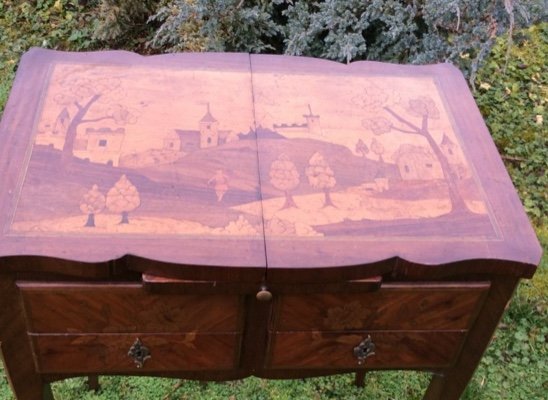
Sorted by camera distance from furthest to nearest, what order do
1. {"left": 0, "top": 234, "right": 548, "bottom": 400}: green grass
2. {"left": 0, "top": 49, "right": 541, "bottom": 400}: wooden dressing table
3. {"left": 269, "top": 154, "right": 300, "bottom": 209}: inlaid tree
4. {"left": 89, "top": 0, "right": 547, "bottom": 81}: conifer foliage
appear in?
{"left": 89, "top": 0, "right": 547, "bottom": 81}: conifer foliage < {"left": 0, "top": 234, "right": 548, "bottom": 400}: green grass < {"left": 269, "top": 154, "right": 300, "bottom": 209}: inlaid tree < {"left": 0, "top": 49, "right": 541, "bottom": 400}: wooden dressing table

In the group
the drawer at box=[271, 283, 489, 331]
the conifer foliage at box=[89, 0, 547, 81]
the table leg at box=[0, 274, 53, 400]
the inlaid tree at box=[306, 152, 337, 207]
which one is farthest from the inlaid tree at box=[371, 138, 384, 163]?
the conifer foliage at box=[89, 0, 547, 81]

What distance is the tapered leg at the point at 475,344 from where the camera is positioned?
1193 millimetres

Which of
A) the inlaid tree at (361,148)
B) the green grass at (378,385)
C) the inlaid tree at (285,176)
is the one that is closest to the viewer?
the inlaid tree at (285,176)

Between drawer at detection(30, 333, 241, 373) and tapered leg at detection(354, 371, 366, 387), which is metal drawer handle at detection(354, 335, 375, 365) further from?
tapered leg at detection(354, 371, 366, 387)

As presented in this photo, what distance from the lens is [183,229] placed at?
1.09 metres

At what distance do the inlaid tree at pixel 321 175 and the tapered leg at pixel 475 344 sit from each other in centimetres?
34

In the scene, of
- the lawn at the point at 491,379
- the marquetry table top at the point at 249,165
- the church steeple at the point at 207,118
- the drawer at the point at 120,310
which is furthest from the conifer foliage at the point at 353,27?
the drawer at the point at 120,310

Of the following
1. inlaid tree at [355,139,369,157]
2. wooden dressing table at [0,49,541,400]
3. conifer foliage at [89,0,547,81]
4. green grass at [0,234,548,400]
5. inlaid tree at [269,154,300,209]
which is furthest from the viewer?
conifer foliage at [89,0,547,81]

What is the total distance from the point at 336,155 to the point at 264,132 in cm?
16

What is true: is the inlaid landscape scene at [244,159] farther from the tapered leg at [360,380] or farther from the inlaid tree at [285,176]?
the tapered leg at [360,380]

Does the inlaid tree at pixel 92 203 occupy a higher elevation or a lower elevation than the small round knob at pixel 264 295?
higher

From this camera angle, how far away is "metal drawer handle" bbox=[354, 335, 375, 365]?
1245mm

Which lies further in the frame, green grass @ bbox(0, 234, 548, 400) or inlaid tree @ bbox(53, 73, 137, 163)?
green grass @ bbox(0, 234, 548, 400)

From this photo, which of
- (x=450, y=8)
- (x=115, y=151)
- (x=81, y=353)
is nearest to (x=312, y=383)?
(x=81, y=353)
